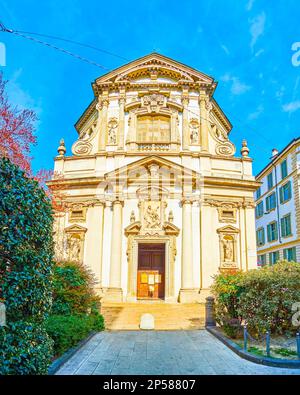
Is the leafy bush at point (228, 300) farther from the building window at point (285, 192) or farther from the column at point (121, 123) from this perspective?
the building window at point (285, 192)

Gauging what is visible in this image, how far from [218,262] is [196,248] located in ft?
5.34

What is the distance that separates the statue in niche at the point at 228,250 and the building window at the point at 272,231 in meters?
12.5

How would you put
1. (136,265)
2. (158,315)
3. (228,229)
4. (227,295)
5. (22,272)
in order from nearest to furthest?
(22,272), (227,295), (158,315), (136,265), (228,229)

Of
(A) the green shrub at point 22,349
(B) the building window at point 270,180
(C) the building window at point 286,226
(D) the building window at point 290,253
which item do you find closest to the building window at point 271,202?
(B) the building window at point 270,180

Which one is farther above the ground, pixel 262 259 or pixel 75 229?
pixel 75 229

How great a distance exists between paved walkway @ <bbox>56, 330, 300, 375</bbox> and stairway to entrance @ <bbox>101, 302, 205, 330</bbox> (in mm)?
1948

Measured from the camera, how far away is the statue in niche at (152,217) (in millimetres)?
19891

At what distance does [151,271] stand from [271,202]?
17.5 meters

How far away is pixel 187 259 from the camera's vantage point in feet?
62.5

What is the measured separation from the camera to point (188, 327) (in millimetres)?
12102

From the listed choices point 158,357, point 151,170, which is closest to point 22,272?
point 158,357

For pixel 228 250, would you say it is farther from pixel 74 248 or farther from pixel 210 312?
pixel 74 248
